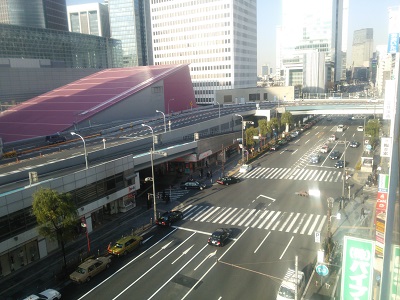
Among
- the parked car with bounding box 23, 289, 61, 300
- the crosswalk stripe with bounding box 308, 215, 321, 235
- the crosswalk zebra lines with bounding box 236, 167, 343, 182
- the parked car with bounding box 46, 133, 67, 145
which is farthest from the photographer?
the parked car with bounding box 46, 133, 67, 145

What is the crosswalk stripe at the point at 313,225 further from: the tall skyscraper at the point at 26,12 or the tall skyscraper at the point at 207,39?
the tall skyscraper at the point at 26,12

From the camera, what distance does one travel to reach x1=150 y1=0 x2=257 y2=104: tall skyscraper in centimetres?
14550

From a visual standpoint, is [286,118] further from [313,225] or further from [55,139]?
[55,139]

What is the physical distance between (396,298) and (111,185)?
3627 centimetres

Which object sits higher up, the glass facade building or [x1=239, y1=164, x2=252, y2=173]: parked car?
the glass facade building

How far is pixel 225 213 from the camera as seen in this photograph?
128ft

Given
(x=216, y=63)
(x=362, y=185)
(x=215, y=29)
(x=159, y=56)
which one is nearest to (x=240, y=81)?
(x=216, y=63)

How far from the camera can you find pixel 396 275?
19.9 ft

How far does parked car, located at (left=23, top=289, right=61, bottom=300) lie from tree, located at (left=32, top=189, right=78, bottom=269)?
12.0ft

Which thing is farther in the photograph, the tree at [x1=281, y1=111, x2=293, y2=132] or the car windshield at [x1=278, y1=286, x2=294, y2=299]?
the tree at [x1=281, y1=111, x2=293, y2=132]

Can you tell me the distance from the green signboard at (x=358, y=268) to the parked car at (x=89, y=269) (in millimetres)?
19526

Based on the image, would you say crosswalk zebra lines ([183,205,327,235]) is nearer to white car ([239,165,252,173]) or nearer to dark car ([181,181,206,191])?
dark car ([181,181,206,191])

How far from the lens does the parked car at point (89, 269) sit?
2606 cm

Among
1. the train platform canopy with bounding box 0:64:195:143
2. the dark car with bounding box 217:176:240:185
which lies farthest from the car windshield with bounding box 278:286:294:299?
the train platform canopy with bounding box 0:64:195:143
